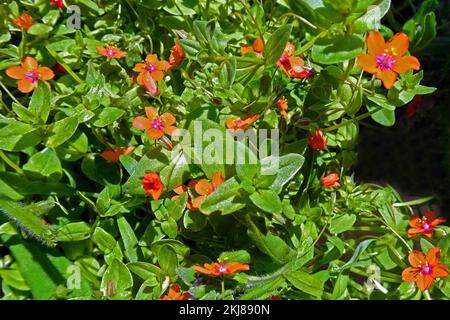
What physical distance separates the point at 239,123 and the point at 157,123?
161mm

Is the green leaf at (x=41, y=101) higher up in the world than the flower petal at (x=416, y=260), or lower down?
higher up

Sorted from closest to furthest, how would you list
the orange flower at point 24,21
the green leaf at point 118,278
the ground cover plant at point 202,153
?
1. the ground cover plant at point 202,153
2. the green leaf at point 118,278
3. the orange flower at point 24,21

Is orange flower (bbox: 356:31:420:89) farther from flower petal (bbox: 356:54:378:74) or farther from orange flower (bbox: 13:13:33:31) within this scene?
orange flower (bbox: 13:13:33:31)

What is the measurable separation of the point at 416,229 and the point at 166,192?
21.6 inches

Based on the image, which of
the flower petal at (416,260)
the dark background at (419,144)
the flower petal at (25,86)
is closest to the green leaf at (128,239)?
the flower petal at (25,86)

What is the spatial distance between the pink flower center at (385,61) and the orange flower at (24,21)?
78 centimetres

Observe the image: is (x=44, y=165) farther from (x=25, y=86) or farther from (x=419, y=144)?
(x=419, y=144)

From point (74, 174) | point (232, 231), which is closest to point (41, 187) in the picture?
point (74, 174)

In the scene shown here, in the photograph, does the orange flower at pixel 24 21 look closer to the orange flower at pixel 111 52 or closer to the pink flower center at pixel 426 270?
the orange flower at pixel 111 52

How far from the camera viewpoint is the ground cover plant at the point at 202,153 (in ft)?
3.62

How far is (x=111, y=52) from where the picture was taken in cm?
127

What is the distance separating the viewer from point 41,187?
1.31 metres
